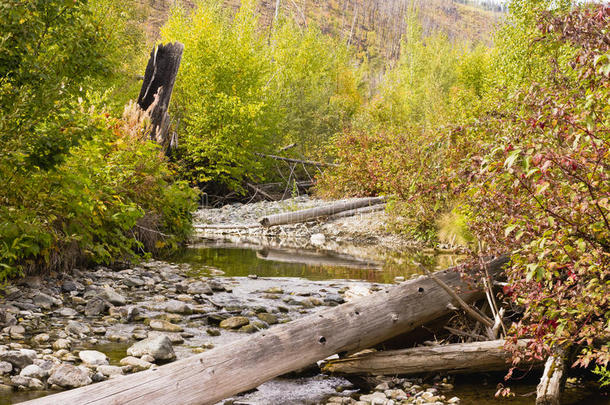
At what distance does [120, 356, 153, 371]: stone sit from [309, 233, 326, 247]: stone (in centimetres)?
1133

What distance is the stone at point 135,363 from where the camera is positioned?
15.6 ft

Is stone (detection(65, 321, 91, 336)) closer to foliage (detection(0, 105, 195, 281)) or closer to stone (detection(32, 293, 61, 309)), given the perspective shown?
stone (detection(32, 293, 61, 309))

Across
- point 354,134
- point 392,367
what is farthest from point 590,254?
point 354,134

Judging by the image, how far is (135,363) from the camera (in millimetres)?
4816

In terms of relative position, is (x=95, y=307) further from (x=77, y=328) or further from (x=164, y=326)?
(x=164, y=326)

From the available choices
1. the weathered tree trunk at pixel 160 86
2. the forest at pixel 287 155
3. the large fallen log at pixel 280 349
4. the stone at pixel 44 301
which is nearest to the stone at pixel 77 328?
the stone at pixel 44 301

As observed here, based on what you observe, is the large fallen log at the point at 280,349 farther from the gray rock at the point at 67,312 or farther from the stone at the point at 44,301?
the stone at the point at 44,301

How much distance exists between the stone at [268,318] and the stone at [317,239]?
365 inches

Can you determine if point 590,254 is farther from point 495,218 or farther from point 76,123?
point 76,123


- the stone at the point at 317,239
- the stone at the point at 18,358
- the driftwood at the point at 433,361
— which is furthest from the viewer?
the stone at the point at 317,239

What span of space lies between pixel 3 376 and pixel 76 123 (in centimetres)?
267

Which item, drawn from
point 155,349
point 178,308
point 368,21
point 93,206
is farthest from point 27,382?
point 368,21

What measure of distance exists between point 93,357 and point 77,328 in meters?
1.04

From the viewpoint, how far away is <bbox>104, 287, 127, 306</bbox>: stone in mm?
7009
